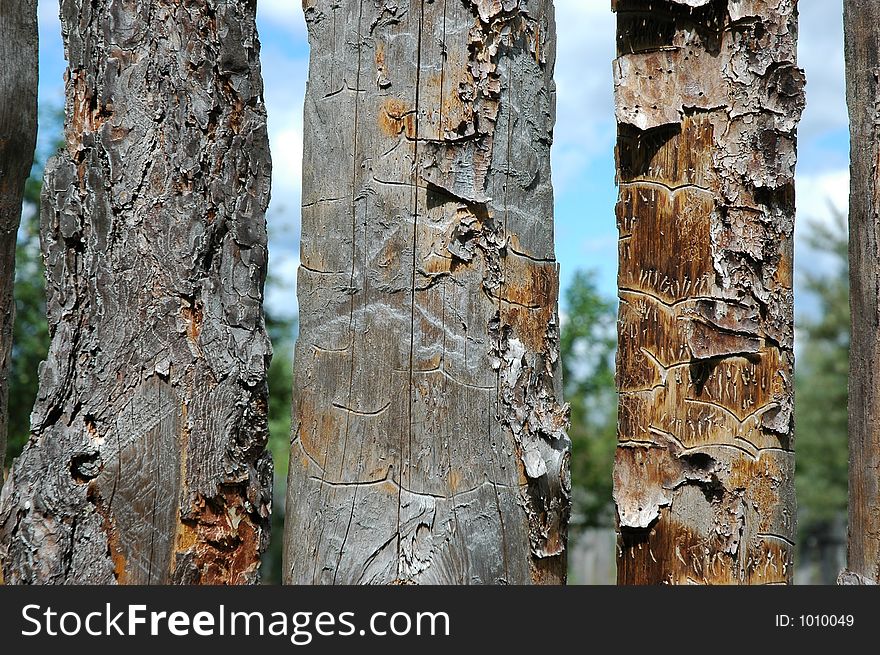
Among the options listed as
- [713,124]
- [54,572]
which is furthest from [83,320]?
[713,124]

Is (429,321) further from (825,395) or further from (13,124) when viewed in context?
(825,395)

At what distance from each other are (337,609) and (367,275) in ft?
2.68

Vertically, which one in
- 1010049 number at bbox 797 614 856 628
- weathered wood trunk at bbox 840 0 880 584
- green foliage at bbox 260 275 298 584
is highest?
green foliage at bbox 260 275 298 584

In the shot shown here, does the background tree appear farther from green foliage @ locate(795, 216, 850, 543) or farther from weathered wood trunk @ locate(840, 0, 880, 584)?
weathered wood trunk @ locate(840, 0, 880, 584)

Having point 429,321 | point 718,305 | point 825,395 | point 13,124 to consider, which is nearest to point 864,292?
point 718,305

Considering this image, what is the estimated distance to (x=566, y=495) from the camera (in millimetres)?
2387

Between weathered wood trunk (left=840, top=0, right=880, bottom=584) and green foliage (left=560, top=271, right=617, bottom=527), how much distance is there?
19.1 feet

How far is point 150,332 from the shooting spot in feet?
7.83

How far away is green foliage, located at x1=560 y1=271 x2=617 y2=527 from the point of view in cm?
994

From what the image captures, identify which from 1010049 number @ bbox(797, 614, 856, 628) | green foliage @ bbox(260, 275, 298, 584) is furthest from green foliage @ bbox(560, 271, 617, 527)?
1010049 number @ bbox(797, 614, 856, 628)

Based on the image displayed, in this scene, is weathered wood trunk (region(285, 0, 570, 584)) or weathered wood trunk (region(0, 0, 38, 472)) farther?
weathered wood trunk (region(0, 0, 38, 472))

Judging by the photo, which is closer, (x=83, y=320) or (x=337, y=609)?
(x=337, y=609)

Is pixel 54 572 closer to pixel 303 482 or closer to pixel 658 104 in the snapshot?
pixel 303 482

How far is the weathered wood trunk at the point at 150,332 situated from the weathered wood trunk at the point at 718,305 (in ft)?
3.89
